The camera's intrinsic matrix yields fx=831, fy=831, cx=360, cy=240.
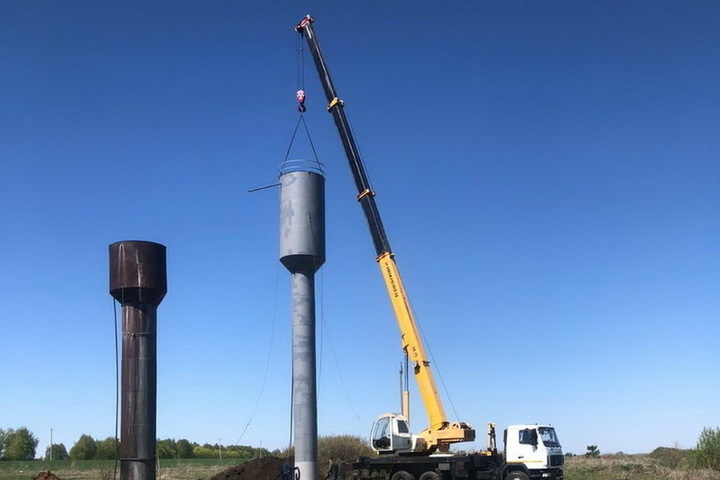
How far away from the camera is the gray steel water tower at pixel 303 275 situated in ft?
99.0

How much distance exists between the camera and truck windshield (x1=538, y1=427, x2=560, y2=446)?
34.6 m

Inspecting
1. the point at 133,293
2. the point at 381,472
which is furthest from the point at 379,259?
the point at 133,293

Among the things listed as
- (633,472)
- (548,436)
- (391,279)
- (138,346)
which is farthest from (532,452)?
(138,346)

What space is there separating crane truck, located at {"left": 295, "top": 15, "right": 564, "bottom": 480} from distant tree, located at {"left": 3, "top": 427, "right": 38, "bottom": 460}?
77492 mm

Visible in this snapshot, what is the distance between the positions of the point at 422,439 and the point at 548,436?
549 centimetres

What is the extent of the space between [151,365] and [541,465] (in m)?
17.2

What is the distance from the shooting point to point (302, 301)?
3117 centimetres

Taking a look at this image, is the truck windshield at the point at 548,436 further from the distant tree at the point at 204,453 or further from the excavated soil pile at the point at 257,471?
the distant tree at the point at 204,453

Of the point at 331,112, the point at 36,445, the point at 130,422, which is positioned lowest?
the point at 36,445

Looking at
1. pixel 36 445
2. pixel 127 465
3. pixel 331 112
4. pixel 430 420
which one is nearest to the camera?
pixel 127 465

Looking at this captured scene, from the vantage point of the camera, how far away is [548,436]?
114 feet

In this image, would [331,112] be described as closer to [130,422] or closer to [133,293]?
[133,293]

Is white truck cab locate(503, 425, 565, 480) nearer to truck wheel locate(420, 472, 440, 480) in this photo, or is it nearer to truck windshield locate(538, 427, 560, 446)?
truck windshield locate(538, 427, 560, 446)

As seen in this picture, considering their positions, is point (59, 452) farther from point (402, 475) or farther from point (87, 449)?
point (402, 475)
